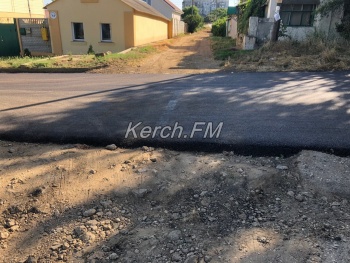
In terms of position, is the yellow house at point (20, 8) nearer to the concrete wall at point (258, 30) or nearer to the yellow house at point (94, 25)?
the yellow house at point (94, 25)

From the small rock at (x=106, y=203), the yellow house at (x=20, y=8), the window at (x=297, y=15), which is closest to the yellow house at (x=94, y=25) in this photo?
the window at (x=297, y=15)

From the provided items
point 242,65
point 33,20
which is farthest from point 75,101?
point 33,20

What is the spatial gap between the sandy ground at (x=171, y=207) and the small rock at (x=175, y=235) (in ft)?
0.03

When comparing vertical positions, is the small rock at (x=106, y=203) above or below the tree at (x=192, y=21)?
below

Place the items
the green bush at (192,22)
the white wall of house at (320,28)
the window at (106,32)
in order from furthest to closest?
1. the green bush at (192,22)
2. the window at (106,32)
3. the white wall of house at (320,28)

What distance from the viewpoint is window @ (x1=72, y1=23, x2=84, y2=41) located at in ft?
68.7

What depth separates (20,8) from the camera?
3406 cm

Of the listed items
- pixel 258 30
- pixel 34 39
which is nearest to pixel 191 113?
pixel 258 30

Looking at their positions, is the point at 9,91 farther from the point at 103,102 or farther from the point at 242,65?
the point at 242,65

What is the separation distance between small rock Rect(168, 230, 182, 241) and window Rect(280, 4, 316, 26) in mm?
17579

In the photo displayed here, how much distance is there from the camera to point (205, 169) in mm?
4379

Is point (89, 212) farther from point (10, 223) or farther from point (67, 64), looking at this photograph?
point (67, 64)

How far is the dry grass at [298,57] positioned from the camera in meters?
11.9

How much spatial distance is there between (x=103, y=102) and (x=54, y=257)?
4.96 metres
